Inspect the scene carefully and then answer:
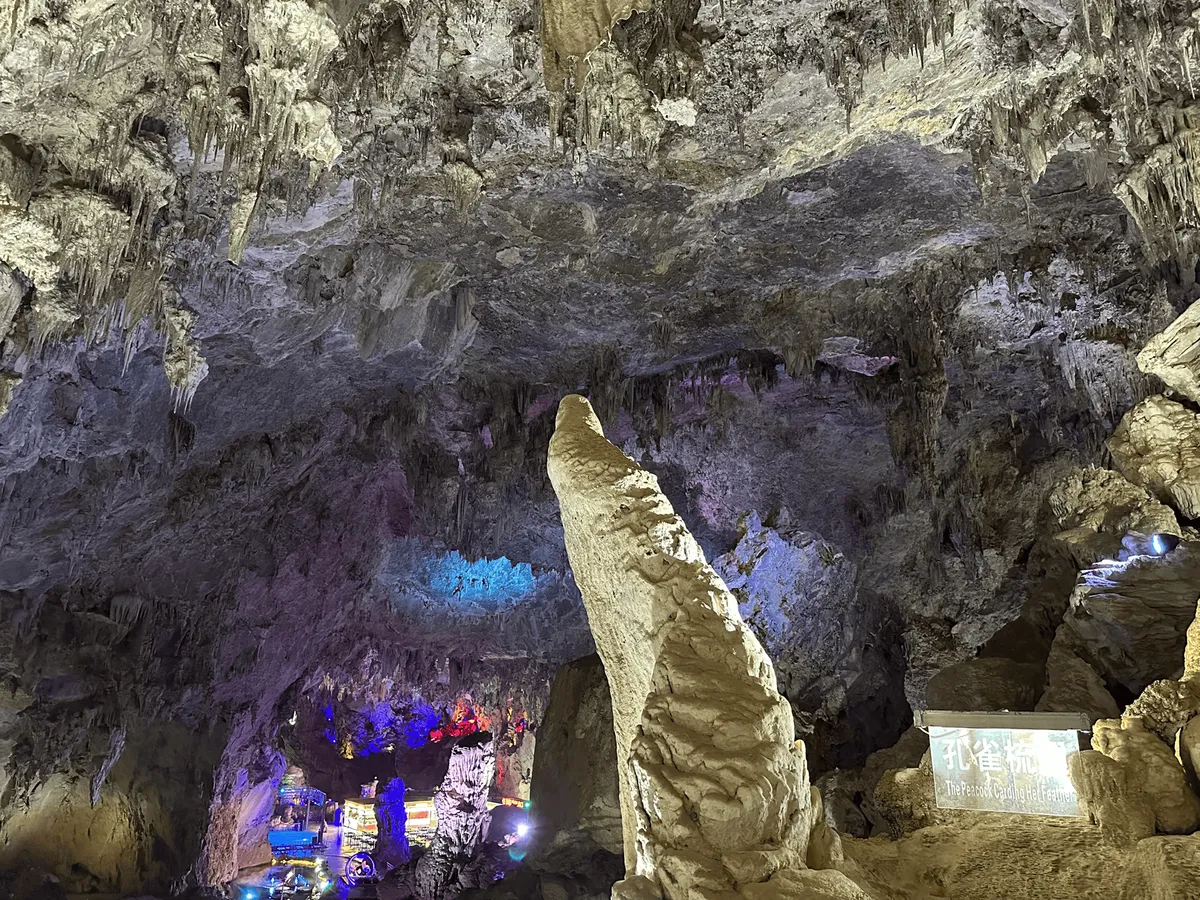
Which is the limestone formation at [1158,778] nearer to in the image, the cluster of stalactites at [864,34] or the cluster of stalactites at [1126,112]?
the cluster of stalactites at [1126,112]

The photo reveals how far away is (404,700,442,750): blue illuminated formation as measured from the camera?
28.2 m

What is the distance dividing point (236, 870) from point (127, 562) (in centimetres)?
1241

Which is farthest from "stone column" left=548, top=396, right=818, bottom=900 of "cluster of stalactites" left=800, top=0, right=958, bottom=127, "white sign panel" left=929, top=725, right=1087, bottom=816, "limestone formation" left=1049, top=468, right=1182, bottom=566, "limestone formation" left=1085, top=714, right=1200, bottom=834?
"limestone formation" left=1049, top=468, right=1182, bottom=566

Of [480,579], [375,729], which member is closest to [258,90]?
[480,579]

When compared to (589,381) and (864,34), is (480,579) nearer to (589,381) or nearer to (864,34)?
(589,381)

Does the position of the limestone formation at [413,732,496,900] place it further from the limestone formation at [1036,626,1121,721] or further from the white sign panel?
the white sign panel

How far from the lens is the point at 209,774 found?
57.6 feet

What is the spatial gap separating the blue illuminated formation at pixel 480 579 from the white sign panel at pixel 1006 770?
481 inches

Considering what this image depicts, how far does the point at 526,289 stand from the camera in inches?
412

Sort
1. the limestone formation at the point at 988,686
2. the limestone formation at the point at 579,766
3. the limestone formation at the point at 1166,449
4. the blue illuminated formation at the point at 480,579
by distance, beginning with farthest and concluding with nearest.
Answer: the blue illuminated formation at the point at 480,579 → the limestone formation at the point at 579,766 → the limestone formation at the point at 988,686 → the limestone formation at the point at 1166,449

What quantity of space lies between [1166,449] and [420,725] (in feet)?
80.5

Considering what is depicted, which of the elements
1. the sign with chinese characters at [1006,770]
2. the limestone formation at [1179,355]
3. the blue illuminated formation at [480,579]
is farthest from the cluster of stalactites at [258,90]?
the blue illuminated formation at [480,579]

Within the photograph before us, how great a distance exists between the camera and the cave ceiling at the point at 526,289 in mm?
6117

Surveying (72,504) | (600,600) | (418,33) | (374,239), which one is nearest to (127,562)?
(72,504)
